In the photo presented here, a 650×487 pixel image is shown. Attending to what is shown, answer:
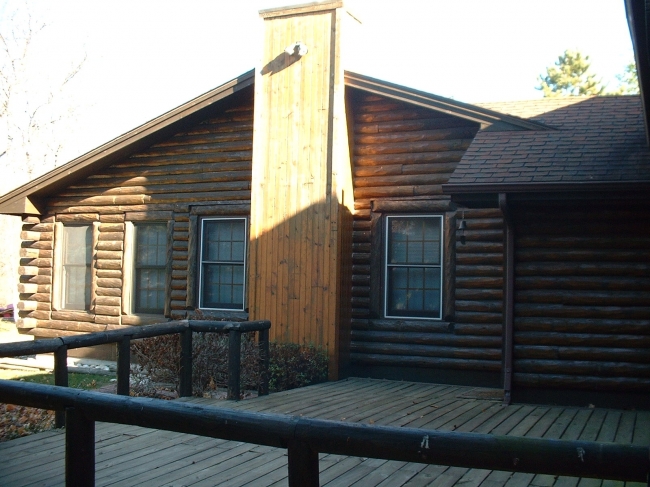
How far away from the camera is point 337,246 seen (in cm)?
1043

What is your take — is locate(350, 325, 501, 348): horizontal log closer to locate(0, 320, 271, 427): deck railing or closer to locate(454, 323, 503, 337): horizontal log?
locate(454, 323, 503, 337): horizontal log

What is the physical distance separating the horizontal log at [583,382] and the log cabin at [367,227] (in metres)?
0.02

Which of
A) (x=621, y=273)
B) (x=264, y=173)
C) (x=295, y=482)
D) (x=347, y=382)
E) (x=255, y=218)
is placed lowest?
(x=347, y=382)

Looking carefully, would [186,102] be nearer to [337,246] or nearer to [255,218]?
[255,218]

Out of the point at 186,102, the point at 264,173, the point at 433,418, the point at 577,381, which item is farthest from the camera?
the point at 186,102

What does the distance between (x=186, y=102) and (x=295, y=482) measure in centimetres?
943

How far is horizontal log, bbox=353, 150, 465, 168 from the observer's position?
10.7m

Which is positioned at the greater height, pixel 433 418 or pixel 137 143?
pixel 137 143

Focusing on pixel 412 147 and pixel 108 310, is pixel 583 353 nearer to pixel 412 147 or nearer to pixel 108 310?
pixel 412 147

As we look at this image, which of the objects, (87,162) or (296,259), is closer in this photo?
(296,259)

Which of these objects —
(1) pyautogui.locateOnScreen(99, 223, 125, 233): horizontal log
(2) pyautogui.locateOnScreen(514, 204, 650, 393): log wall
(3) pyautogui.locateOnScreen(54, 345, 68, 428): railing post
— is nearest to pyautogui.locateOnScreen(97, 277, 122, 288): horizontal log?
(1) pyautogui.locateOnScreen(99, 223, 125, 233): horizontal log

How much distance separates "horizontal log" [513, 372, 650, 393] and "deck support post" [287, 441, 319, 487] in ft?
19.2

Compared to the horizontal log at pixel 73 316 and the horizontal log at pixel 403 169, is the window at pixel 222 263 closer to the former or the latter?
the horizontal log at pixel 403 169

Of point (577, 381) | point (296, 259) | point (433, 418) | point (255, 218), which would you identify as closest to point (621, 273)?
point (577, 381)
